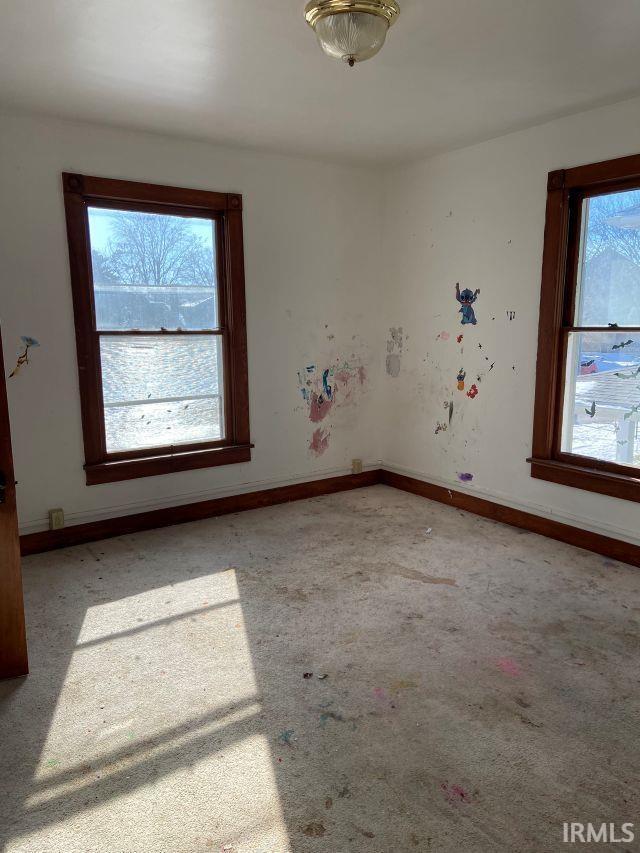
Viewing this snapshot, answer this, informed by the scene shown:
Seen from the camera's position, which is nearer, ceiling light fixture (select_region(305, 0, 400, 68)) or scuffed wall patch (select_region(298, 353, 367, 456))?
ceiling light fixture (select_region(305, 0, 400, 68))

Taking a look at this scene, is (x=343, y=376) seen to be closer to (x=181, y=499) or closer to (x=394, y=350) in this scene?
(x=394, y=350)

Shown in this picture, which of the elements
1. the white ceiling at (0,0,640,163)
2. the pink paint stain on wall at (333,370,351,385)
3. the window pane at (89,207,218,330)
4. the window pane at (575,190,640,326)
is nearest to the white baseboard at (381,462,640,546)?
the pink paint stain on wall at (333,370,351,385)

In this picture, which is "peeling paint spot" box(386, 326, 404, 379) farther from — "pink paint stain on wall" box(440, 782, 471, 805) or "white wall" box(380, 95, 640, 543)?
"pink paint stain on wall" box(440, 782, 471, 805)

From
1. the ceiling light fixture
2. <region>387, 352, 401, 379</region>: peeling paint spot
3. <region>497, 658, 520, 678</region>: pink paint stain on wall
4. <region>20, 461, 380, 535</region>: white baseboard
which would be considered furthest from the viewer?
<region>387, 352, 401, 379</region>: peeling paint spot

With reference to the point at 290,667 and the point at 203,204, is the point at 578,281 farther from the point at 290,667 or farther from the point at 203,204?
the point at 290,667

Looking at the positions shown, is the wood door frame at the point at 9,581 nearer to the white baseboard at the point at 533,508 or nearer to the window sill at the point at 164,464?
the window sill at the point at 164,464

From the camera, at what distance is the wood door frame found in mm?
2244

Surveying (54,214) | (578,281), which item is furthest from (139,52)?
(578,281)

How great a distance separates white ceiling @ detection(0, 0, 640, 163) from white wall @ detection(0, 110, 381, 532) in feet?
0.81

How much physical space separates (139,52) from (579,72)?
2038 mm

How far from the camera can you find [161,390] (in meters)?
3.93

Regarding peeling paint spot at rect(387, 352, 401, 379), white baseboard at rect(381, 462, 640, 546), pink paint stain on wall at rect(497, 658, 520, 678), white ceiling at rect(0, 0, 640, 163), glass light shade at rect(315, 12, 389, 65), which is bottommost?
pink paint stain on wall at rect(497, 658, 520, 678)

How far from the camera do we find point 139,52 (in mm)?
2531

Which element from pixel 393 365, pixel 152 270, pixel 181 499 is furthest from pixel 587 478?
pixel 152 270
